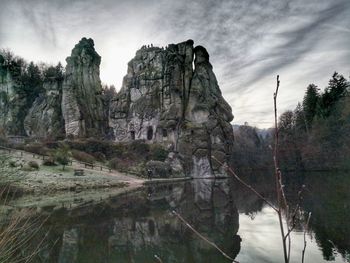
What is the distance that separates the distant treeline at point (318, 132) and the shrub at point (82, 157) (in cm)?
2644

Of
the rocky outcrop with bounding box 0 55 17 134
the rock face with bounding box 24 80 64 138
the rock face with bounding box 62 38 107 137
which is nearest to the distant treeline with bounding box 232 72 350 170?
the rock face with bounding box 62 38 107 137

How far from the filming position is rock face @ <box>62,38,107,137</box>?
2293 inches

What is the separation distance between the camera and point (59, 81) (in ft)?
204

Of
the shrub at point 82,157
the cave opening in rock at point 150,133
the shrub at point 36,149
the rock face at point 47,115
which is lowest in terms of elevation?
the shrub at point 82,157

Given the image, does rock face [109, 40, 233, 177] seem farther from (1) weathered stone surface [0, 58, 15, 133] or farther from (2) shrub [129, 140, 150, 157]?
(1) weathered stone surface [0, 58, 15, 133]

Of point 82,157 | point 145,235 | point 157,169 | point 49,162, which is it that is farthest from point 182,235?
point 82,157

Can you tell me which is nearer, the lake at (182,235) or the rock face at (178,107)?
the lake at (182,235)

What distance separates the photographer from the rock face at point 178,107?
177 ft

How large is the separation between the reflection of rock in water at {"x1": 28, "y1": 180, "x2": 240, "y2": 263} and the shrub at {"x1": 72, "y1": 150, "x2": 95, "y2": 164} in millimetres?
25719

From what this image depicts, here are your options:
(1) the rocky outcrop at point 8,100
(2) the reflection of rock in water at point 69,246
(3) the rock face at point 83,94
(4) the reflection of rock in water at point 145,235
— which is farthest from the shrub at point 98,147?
(2) the reflection of rock in water at point 69,246

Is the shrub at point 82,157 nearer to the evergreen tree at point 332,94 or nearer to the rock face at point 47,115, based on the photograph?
the rock face at point 47,115

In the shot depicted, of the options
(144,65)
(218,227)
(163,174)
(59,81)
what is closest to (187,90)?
(144,65)

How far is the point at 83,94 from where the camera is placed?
62.6 meters

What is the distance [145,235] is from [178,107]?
46455mm
